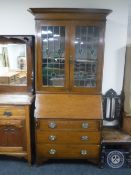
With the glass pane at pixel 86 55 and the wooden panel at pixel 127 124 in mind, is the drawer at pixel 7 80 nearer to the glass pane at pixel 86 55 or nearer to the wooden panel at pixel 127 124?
the glass pane at pixel 86 55

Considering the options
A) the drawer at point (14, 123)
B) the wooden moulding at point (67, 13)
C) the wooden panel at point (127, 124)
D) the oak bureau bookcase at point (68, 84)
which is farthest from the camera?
the wooden panel at point (127, 124)

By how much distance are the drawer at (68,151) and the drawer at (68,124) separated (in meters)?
0.24

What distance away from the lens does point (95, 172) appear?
9.02ft

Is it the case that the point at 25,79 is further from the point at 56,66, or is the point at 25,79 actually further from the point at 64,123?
the point at 64,123

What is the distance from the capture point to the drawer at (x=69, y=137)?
8.95ft

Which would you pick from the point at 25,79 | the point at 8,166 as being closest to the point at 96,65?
the point at 25,79

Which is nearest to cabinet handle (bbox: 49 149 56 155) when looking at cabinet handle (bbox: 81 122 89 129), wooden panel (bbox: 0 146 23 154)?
wooden panel (bbox: 0 146 23 154)

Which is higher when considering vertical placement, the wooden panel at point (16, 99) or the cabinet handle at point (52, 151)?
the wooden panel at point (16, 99)

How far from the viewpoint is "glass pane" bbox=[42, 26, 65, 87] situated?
105 inches

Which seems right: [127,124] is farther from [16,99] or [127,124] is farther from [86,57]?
[16,99]

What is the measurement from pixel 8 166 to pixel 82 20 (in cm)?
204

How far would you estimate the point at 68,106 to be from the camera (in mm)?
2736

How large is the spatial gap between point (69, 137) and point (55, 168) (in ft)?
1.48

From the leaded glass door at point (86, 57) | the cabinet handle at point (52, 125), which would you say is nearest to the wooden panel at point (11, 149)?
the cabinet handle at point (52, 125)
